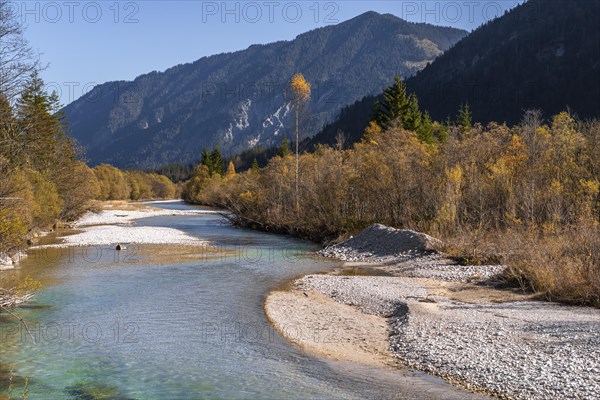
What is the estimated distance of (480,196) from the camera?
99.2 ft

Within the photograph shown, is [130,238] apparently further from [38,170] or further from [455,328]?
[455,328]

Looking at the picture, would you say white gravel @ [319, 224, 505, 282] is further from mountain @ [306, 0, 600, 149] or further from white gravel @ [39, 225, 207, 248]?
mountain @ [306, 0, 600, 149]

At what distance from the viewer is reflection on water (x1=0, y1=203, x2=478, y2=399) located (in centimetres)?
1084

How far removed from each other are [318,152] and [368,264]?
27715 mm

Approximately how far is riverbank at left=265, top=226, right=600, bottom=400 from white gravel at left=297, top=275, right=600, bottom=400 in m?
0.02

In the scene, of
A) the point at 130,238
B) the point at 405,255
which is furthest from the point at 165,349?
the point at 130,238

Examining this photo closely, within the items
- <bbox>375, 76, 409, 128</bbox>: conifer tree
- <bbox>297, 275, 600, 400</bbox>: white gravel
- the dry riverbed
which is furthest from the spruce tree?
<bbox>297, 275, 600, 400</bbox>: white gravel

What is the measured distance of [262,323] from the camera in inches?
640

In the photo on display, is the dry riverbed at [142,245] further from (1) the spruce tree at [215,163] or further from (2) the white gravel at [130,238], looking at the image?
(1) the spruce tree at [215,163]

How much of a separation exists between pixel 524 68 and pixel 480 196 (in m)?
133

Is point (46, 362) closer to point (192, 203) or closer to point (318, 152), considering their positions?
point (318, 152)

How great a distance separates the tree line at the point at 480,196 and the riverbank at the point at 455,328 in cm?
185

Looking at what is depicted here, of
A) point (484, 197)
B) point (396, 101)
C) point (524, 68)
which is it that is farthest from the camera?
point (524, 68)

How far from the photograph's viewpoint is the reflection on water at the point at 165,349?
427 inches
